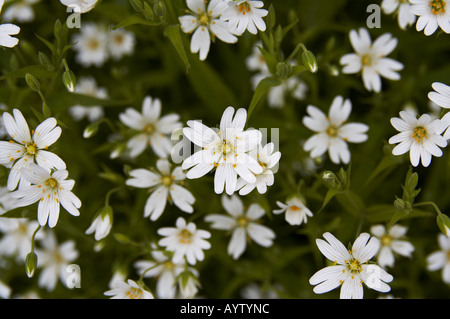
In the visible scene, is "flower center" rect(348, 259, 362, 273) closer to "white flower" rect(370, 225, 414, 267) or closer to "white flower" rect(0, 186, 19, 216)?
"white flower" rect(370, 225, 414, 267)

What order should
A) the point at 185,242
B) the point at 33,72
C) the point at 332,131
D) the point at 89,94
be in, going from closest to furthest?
the point at 33,72, the point at 185,242, the point at 332,131, the point at 89,94

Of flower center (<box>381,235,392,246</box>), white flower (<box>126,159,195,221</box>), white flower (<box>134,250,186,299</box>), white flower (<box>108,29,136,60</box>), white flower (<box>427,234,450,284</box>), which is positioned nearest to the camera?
white flower (<box>126,159,195,221</box>)

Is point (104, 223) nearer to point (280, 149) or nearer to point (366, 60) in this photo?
point (280, 149)

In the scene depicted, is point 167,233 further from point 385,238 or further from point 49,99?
point 385,238

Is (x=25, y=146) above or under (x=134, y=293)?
above

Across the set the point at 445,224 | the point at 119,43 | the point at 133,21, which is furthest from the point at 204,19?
the point at 445,224

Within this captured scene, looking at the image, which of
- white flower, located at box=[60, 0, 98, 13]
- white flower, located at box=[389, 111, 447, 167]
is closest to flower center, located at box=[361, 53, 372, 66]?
white flower, located at box=[389, 111, 447, 167]
